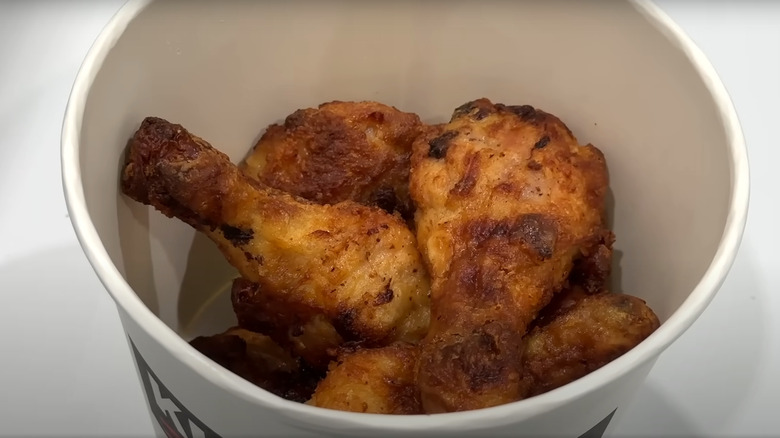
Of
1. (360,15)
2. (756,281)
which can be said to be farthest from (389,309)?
(756,281)

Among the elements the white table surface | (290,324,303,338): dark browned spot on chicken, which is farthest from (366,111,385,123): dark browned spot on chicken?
the white table surface

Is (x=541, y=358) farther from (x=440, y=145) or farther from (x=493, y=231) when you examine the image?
(x=440, y=145)

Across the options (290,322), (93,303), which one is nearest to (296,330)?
(290,322)

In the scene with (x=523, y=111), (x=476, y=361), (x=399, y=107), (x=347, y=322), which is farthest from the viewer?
(x=399, y=107)

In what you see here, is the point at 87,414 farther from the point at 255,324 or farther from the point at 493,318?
the point at 493,318

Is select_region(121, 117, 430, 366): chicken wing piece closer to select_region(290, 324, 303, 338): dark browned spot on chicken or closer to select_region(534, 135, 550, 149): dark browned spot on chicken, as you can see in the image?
select_region(290, 324, 303, 338): dark browned spot on chicken

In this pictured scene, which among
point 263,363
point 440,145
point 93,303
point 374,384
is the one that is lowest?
point 93,303
